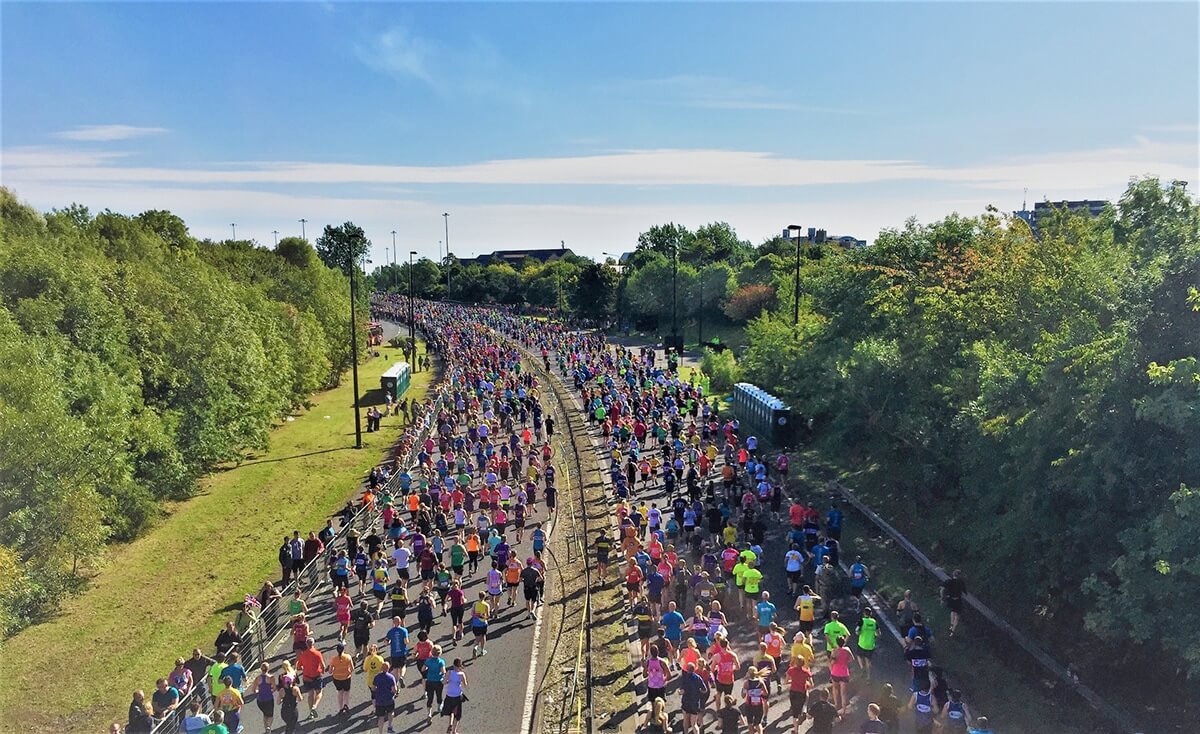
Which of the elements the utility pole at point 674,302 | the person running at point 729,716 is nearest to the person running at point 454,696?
the person running at point 729,716

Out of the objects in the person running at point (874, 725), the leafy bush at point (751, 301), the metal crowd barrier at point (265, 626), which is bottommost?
the metal crowd barrier at point (265, 626)

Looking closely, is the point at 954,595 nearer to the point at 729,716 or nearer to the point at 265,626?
the point at 729,716

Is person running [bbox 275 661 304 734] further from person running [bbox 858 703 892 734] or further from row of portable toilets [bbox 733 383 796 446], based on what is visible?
row of portable toilets [bbox 733 383 796 446]

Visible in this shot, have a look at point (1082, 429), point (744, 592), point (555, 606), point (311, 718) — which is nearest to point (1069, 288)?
point (1082, 429)

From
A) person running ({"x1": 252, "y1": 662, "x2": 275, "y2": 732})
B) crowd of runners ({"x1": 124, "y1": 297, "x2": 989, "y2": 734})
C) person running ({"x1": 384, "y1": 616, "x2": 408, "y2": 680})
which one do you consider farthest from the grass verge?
person running ({"x1": 252, "y1": 662, "x2": 275, "y2": 732})

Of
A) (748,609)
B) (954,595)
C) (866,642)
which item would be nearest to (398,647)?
(748,609)

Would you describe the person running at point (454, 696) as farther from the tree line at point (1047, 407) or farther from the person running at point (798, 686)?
the tree line at point (1047, 407)
